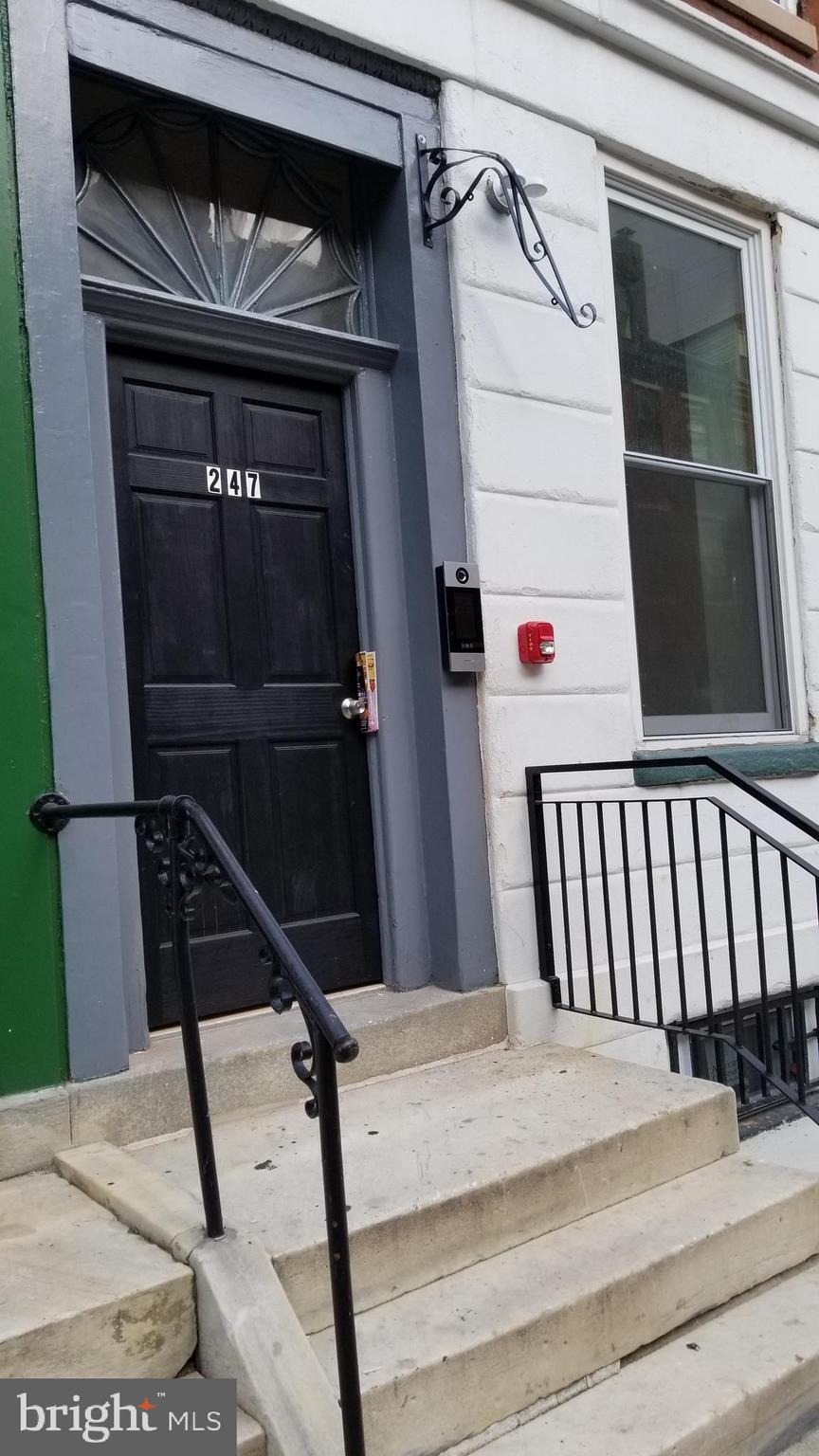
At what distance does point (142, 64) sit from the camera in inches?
127

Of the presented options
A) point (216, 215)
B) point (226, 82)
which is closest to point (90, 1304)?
point (216, 215)

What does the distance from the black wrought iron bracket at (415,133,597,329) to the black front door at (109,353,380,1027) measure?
0.78 m

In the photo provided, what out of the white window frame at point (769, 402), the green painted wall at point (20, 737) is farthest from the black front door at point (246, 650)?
the white window frame at point (769, 402)

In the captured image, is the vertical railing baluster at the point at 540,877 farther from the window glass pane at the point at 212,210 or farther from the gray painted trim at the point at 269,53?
the gray painted trim at the point at 269,53

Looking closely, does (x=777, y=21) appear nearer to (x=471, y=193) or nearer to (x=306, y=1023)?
(x=471, y=193)

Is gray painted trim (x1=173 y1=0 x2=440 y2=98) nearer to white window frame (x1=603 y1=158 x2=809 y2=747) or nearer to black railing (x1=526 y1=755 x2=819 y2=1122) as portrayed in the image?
white window frame (x1=603 y1=158 x2=809 y2=747)

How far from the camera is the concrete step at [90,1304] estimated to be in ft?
6.54

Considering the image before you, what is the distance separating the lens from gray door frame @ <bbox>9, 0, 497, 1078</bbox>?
294cm

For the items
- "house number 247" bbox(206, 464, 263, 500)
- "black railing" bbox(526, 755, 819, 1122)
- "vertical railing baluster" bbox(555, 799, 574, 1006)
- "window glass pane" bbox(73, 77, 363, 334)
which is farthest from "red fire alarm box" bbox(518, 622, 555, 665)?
"window glass pane" bbox(73, 77, 363, 334)

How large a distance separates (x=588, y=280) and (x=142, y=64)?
183cm

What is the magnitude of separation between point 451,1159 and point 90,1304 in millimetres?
959

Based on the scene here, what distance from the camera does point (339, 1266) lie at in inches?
72.3

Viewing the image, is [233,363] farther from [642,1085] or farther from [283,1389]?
[283,1389]

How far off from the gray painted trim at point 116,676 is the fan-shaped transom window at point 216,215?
37 centimetres
